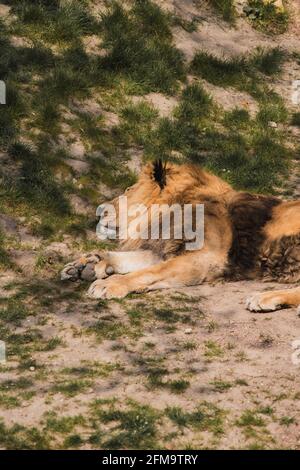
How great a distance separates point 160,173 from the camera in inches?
351

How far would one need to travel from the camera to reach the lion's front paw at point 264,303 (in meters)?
7.67

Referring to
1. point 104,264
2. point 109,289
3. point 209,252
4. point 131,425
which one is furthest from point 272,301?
point 131,425

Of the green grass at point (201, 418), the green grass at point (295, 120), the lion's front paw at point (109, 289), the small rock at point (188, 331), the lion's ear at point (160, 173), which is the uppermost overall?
the lion's ear at point (160, 173)

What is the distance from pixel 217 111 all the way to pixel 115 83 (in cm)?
169

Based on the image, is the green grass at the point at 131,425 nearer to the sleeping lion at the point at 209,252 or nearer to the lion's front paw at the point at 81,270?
the sleeping lion at the point at 209,252

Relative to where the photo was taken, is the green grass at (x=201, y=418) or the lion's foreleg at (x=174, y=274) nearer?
the green grass at (x=201, y=418)

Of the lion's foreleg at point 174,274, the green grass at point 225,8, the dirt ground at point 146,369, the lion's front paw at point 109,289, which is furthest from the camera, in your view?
the green grass at point 225,8

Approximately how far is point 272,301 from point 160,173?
2038mm

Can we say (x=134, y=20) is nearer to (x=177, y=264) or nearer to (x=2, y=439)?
(x=177, y=264)

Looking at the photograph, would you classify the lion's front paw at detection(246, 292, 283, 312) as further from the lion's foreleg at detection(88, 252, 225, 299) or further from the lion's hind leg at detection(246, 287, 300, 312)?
the lion's foreleg at detection(88, 252, 225, 299)

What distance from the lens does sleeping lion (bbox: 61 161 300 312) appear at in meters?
8.34

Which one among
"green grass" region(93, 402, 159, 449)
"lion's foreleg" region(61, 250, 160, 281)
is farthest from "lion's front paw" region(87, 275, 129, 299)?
"green grass" region(93, 402, 159, 449)

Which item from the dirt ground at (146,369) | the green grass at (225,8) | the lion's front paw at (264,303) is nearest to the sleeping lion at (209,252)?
the dirt ground at (146,369)

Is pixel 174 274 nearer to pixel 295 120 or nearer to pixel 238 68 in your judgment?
pixel 295 120
